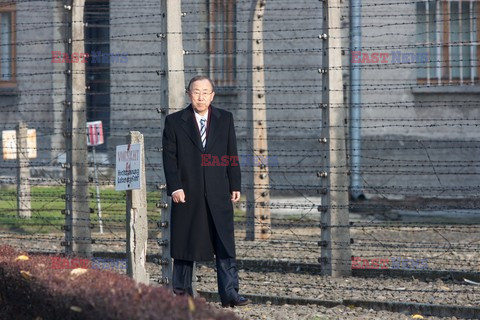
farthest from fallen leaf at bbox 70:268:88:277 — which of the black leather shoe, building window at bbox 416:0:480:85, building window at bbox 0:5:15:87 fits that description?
building window at bbox 0:5:15:87

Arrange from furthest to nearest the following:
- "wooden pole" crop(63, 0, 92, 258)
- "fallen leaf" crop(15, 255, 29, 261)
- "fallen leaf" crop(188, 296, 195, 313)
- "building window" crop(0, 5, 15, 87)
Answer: "building window" crop(0, 5, 15, 87)
"wooden pole" crop(63, 0, 92, 258)
"fallen leaf" crop(15, 255, 29, 261)
"fallen leaf" crop(188, 296, 195, 313)

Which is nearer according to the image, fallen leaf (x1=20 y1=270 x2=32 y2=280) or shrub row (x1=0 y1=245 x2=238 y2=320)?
shrub row (x1=0 y1=245 x2=238 y2=320)

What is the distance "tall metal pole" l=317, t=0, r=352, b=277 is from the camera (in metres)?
11.1

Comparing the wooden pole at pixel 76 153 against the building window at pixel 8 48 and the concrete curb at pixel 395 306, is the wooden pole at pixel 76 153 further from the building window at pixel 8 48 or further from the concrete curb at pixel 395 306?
the building window at pixel 8 48

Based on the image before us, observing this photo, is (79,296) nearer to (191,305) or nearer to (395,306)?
(191,305)

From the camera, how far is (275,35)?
71.8 feet

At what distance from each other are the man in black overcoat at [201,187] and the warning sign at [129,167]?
793 mm

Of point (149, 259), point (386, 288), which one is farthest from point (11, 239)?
point (386, 288)

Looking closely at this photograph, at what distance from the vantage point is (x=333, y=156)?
11164 mm

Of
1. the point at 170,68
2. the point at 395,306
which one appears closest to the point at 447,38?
the point at 170,68

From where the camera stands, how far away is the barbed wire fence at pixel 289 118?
Answer: 13938mm

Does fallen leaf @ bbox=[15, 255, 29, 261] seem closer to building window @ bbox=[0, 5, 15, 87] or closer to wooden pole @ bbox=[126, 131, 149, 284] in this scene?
wooden pole @ bbox=[126, 131, 149, 284]

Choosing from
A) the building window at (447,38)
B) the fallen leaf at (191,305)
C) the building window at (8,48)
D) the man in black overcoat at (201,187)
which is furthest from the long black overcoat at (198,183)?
the building window at (8,48)

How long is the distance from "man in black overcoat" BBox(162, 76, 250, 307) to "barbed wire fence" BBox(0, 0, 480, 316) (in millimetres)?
2912
